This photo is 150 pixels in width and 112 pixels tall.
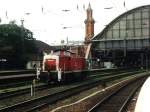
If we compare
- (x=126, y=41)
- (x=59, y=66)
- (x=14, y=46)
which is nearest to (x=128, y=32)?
(x=126, y=41)

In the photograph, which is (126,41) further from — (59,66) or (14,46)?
(59,66)

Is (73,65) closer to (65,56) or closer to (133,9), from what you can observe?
(65,56)

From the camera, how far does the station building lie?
422 ft

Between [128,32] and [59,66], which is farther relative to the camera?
[128,32]

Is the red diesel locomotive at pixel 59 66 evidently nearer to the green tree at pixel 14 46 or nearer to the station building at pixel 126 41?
the green tree at pixel 14 46

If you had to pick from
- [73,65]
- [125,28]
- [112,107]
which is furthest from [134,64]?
[112,107]

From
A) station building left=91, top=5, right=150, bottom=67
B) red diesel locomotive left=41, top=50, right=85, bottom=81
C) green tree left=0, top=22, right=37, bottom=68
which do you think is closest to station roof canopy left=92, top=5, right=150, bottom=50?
station building left=91, top=5, right=150, bottom=67

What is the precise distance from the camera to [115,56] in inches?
5103

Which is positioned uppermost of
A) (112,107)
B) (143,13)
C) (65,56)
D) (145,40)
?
(143,13)

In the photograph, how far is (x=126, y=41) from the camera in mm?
130000

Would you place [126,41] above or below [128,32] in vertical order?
below

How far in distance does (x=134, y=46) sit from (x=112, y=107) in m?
101

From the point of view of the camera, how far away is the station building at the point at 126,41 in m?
128

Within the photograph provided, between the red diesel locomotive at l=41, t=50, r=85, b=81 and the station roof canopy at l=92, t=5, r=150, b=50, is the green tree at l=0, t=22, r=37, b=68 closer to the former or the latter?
the station roof canopy at l=92, t=5, r=150, b=50
